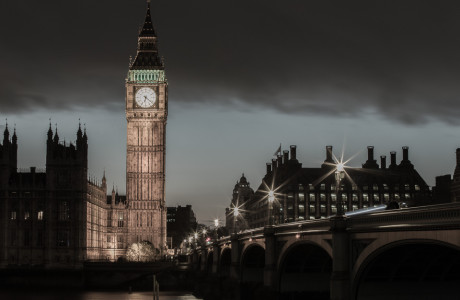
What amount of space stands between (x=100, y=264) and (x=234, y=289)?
77.2 metres

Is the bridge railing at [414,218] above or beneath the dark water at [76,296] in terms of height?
above

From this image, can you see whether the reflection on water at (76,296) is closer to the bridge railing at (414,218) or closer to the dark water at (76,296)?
the dark water at (76,296)

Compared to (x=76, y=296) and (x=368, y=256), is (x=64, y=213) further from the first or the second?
(x=368, y=256)

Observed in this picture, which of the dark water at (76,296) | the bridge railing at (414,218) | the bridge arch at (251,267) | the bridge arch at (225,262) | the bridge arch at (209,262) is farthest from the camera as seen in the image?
the bridge arch at (209,262)

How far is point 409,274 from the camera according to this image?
53750 millimetres

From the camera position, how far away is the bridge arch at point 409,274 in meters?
50.0

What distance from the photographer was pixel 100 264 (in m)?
162

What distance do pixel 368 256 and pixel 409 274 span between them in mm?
6680

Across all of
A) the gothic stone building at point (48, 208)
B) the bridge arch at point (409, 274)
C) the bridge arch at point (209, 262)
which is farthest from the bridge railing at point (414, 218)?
the gothic stone building at point (48, 208)

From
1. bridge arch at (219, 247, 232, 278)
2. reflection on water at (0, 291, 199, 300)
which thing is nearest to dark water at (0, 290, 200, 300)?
reflection on water at (0, 291, 199, 300)

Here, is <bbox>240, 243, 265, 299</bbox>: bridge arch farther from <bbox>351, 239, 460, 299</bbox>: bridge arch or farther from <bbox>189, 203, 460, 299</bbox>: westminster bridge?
<bbox>351, 239, 460, 299</bbox>: bridge arch

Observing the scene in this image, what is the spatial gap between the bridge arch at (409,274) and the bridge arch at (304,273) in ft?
51.8

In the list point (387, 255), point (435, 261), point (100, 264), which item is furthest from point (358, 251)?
point (100, 264)

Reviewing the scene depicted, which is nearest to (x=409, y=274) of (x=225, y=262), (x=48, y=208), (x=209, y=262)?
(x=225, y=262)
